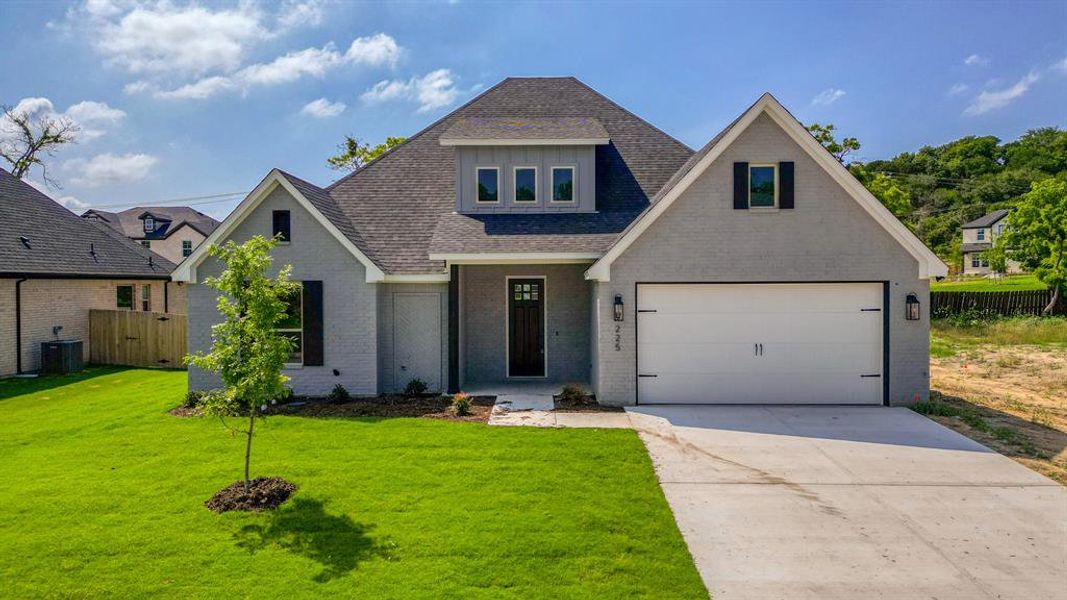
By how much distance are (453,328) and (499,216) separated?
3194 millimetres

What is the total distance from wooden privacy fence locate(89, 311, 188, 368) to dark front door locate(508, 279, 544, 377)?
10754mm

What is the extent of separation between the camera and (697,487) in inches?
Result: 298

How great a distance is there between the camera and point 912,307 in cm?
1162

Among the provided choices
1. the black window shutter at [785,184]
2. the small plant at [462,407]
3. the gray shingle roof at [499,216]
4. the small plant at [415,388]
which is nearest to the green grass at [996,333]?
the black window shutter at [785,184]

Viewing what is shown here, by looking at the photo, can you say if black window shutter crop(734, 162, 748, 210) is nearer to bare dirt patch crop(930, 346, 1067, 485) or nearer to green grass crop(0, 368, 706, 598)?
green grass crop(0, 368, 706, 598)

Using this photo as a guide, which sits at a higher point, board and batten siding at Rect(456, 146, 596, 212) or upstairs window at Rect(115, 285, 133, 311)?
board and batten siding at Rect(456, 146, 596, 212)

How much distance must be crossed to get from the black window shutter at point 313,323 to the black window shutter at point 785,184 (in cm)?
993

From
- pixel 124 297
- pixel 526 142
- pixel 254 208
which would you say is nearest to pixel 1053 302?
pixel 526 142

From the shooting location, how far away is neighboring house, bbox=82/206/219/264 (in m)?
47.7

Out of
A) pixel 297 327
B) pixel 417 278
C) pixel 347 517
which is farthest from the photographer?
pixel 417 278

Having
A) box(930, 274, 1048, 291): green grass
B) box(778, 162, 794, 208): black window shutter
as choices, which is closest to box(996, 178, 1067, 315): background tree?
box(930, 274, 1048, 291): green grass

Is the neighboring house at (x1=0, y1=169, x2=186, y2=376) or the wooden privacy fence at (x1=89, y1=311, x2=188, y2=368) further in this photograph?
the wooden privacy fence at (x1=89, y1=311, x2=188, y2=368)

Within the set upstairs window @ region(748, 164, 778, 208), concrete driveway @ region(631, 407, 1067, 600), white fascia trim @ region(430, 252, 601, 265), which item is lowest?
concrete driveway @ region(631, 407, 1067, 600)

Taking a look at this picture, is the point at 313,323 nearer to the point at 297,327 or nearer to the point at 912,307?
the point at 297,327
